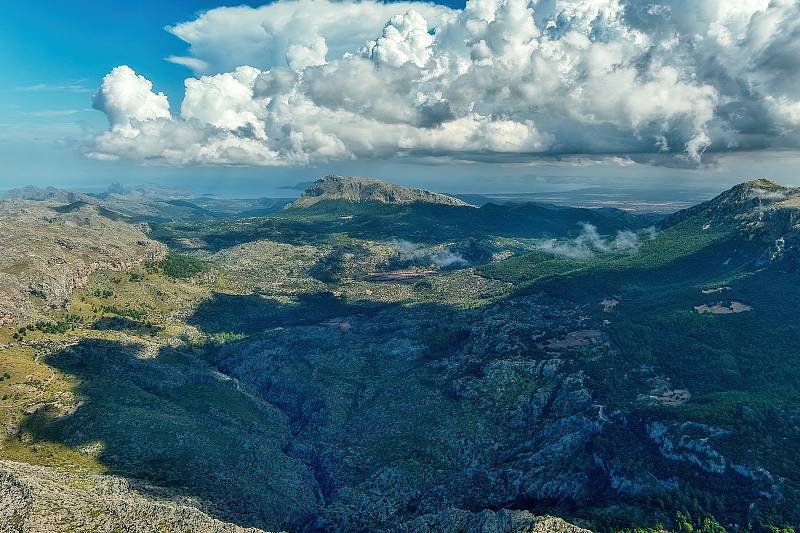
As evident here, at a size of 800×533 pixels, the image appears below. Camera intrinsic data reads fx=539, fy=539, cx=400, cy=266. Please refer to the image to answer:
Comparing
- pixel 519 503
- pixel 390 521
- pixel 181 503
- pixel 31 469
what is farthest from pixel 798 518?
pixel 31 469

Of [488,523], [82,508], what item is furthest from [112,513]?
[488,523]

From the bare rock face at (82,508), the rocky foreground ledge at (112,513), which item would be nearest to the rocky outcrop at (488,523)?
the rocky foreground ledge at (112,513)

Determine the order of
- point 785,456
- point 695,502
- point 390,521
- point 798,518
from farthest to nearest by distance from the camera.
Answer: point 390,521, point 785,456, point 695,502, point 798,518

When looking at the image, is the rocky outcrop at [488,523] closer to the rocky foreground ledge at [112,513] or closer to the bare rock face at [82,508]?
the rocky foreground ledge at [112,513]

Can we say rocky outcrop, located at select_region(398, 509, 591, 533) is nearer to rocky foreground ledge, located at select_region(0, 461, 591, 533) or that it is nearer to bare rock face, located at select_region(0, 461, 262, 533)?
rocky foreground ledge, located at select_region(0, 461, 591, 533)

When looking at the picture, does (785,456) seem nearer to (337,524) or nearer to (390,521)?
(390,521)

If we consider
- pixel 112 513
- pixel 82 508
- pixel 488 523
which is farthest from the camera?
pixel 488 523

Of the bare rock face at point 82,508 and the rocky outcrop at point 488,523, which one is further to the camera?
the rocky outcrop at point 488,523

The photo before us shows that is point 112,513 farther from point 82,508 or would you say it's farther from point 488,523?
point 488,523
